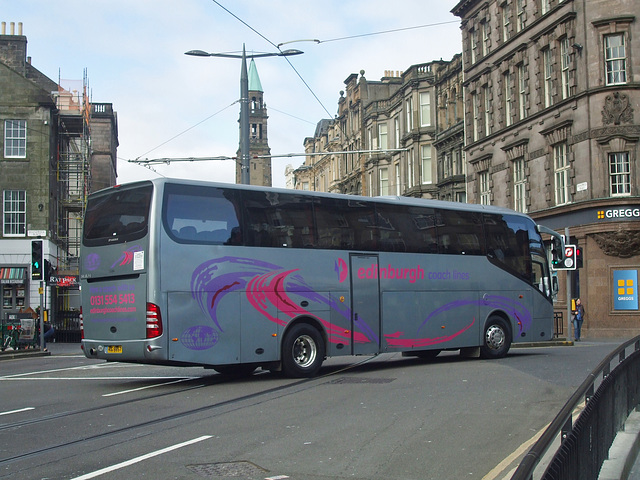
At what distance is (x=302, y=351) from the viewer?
1563 cm

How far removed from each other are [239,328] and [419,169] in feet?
134

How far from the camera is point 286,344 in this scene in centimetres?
1516

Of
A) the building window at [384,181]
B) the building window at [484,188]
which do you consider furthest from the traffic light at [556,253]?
the building window at [384,181]

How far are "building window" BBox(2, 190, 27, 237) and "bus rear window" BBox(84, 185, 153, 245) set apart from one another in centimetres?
2917

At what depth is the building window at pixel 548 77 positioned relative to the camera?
3722 centimetres

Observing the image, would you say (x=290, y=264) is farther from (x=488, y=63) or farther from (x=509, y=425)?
(x=488, y=63)

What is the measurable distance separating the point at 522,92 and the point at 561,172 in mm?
5871

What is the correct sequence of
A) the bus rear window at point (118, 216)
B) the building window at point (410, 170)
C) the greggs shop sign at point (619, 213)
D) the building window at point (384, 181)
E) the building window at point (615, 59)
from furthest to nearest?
the building window at point (384, 181) → the building window at point (410, 170) → the building window at point (615, 59) → the greggs shop sign at point (619, 213) → the bus rear window at point (118, 216)

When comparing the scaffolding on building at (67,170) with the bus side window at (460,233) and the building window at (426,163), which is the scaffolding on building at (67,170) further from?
the bus side window at (460,233)

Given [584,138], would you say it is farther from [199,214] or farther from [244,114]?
[199,214]

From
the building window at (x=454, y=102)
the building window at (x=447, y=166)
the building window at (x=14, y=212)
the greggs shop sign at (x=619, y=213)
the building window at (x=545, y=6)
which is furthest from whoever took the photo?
the building window at (x=447, y=166)

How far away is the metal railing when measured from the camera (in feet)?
14.4

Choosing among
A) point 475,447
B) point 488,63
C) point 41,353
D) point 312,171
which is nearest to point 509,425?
point 475,447

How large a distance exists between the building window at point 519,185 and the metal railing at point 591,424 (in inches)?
1214
